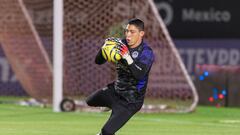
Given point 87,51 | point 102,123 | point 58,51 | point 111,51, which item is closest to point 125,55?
point 111,51

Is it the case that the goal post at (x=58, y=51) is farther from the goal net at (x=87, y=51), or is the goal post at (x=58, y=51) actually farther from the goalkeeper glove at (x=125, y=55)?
the goalkeeper glove at (x=125, y=55)

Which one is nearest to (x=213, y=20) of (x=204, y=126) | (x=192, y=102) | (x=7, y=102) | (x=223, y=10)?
(x=223, y=10)

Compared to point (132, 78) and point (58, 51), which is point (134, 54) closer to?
point (132, 78)

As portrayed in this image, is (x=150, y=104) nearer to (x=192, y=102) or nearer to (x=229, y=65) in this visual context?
(x=192, y=102)

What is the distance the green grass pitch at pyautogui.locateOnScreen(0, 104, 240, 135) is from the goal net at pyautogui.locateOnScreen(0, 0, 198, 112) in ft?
2.12

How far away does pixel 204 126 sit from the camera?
1347cm

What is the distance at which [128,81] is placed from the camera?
1027 centimetres

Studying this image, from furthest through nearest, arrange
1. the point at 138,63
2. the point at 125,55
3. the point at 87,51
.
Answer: the point at 87,51, the point at 138,63, the point at 125,55

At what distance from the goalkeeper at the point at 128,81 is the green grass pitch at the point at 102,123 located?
5.49 feet

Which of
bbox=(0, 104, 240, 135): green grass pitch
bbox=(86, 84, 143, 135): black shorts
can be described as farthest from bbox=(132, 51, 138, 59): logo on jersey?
bbox=(0, 104, 240, 135): green grass pitch

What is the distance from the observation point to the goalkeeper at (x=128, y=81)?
993cm

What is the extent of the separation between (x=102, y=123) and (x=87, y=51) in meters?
3.88

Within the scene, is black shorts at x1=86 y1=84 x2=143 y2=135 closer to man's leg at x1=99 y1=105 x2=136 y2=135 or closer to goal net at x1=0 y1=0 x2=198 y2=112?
man's leg at x1=99 y1=105 x2=136 y2=135

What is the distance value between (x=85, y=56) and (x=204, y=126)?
4565 mm
